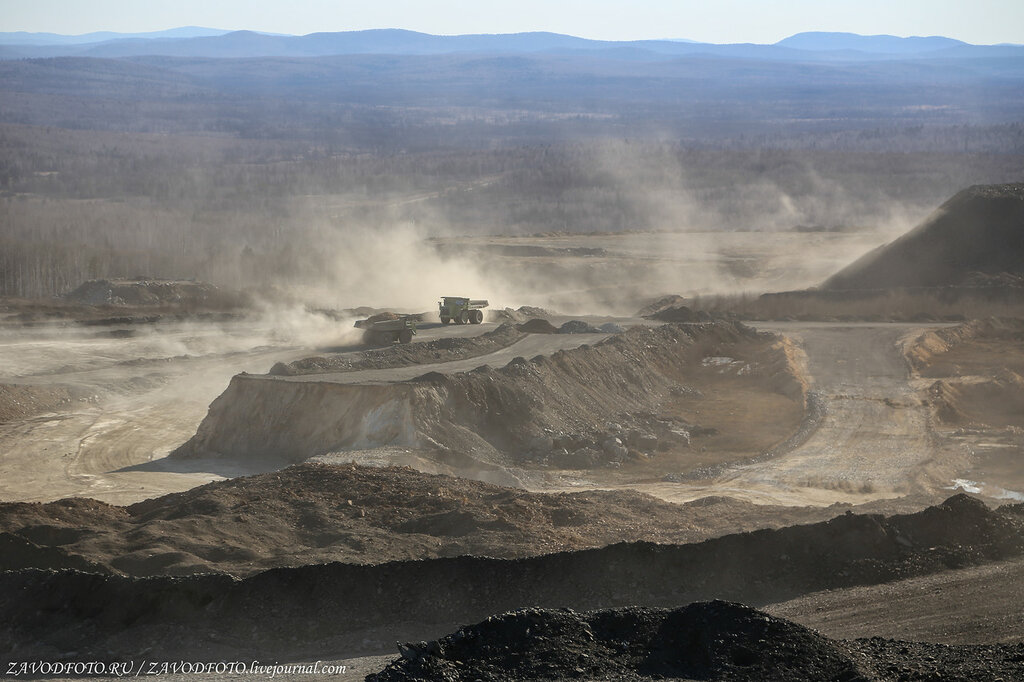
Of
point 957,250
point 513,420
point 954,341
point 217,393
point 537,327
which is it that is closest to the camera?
point 513,420

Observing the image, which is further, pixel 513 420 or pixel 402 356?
pixel 402 356

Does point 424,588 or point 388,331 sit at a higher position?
point 424,588

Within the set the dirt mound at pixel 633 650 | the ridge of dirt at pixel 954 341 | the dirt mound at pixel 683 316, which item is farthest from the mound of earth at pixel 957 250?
the dirt mound at pixel 633 650

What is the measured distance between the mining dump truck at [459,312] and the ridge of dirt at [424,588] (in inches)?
1313

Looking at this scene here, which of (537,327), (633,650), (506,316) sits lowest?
(506,316)

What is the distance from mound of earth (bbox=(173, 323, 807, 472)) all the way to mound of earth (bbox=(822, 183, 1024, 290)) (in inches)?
1088

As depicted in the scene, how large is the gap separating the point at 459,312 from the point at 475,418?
19.3 meters

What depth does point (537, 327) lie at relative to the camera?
147 ft

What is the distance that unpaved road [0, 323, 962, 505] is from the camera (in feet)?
88.1

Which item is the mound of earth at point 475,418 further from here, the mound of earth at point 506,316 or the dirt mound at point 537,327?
the mound of earth at point 506,316

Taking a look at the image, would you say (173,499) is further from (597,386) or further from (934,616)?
(597,386)

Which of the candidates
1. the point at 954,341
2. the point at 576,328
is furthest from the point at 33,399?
the point at 954,341

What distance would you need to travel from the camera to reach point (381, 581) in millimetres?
14469

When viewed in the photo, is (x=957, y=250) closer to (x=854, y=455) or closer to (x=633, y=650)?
(x=854, y=455)
